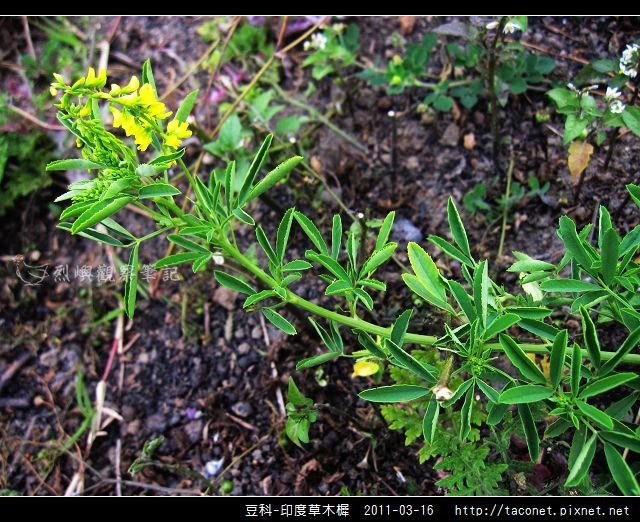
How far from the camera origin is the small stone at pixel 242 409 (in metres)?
1.94

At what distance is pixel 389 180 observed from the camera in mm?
2168

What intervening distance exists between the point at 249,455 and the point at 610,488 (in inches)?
40.2

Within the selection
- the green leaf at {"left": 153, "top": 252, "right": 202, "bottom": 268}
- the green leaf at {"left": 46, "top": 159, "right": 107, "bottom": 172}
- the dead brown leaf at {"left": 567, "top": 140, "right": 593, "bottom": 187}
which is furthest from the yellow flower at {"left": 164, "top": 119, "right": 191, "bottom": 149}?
the dead brown leaf at {"left": 567, "top": 140, "right": 593, "bottom": 187}

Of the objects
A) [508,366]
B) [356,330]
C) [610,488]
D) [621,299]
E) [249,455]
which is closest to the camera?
[621,299]

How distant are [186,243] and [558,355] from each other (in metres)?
0.83

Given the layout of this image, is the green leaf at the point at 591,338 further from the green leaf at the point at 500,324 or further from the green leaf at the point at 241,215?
the green leaf at the point at 241,215

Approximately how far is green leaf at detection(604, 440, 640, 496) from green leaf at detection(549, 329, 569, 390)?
6.9 inches

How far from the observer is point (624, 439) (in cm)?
114

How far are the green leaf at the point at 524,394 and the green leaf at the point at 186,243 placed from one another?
730 mm

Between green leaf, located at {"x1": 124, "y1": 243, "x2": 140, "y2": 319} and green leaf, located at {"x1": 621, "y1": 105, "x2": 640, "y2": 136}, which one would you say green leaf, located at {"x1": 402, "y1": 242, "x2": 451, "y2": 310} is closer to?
green leaf, located at {"x1": 124, "y1": 243, "x2": 140, "y2": 319}

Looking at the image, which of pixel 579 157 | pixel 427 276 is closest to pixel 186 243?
pixel 427 276
